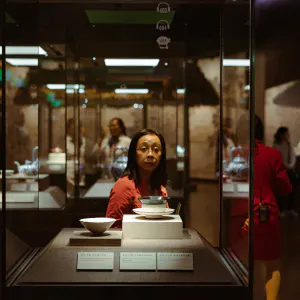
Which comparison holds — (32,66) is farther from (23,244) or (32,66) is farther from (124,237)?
(124,237)

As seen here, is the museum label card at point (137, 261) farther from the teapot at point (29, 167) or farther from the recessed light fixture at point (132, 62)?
the teapot at point (29, 167)

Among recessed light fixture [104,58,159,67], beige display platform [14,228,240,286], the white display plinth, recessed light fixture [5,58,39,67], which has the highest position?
recessed light fixture [5,58,39,67]

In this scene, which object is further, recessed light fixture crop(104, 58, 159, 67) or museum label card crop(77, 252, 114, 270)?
recessed light fixture crop(104, 58, 159, 67)

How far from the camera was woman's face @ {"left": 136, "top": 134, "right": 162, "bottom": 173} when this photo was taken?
2422 millimetres

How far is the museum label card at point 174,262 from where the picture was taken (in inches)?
72.8

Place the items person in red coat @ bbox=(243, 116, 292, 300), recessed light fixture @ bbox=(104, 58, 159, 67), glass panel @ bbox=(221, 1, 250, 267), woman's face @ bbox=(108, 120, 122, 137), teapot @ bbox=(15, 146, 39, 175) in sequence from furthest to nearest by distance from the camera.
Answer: teapot @ bbox=(15, 146, 39, 175) < woman's face @ bbox=(108, 120, 122, 137) < recessed light fixture @ bbox=(104, 58, 159, 67) < person in red coat @ bbox=(243, 116, 292, 300) < glass panel @ bbox=(221, 1, 250, 267)

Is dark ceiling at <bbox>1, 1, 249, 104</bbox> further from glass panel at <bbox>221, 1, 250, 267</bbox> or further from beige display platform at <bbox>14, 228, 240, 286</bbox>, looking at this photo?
beige display platform at <bbox>14, 228, 240, 286</bbox>

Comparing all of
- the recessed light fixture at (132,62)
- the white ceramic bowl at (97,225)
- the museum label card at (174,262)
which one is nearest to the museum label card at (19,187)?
the recessed light fixture at (132,62)

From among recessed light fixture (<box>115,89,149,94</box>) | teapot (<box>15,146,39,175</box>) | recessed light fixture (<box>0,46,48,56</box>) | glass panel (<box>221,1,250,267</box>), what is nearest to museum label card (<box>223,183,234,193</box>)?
glass panel (<box>221,1,250,267</box>)

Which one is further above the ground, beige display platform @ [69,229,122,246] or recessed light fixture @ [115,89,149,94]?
recessed light fixture @ [115,89,149,94]

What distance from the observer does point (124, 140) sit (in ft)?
12.8

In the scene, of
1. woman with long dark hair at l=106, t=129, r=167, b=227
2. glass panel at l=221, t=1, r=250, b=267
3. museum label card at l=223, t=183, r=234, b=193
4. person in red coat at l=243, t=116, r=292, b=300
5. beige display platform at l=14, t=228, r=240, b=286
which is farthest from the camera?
person in red coat at l=243, t=116, r=292, b=300

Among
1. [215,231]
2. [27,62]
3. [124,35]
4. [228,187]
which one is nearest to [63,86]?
[27,62]

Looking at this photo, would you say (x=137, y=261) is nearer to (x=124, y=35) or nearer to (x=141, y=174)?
(x=141, y=174)
